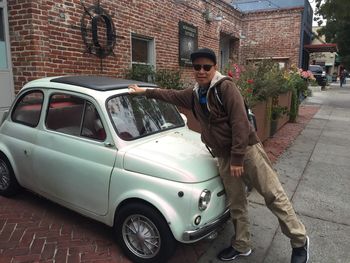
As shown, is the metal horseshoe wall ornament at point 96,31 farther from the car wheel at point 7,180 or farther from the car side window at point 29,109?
the car wheel at point 7,180

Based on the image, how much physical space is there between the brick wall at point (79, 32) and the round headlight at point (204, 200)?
4.12 metres

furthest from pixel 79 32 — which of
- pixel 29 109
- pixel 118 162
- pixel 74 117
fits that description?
pixel 118 162

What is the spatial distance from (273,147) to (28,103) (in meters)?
5.26

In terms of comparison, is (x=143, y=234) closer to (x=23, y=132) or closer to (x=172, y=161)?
(x=172, y=161)

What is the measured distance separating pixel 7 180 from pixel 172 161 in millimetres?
2535

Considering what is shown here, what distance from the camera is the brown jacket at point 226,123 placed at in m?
2.99

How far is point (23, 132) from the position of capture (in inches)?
163

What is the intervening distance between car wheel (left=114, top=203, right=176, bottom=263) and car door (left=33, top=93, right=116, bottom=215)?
269 mm

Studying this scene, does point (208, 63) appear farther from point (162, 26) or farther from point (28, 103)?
point (162, 26)

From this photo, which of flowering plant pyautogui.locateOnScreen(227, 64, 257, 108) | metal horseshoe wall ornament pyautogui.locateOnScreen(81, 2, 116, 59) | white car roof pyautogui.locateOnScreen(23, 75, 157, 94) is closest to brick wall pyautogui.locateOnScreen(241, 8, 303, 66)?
flowering plant pyautogui.locateOnScreen(227, 64, 257, 108)

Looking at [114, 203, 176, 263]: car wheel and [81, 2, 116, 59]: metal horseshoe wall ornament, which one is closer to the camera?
[114, 203, 176, 263]: car wheel

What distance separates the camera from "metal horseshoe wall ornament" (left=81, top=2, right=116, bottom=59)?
675 centimetres

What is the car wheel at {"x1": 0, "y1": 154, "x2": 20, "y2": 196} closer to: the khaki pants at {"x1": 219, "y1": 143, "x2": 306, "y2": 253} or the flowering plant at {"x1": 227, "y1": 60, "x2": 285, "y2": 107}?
the khaki pants at {"x1": 219, "y1": 143, "x2": 306, "y2": 253}

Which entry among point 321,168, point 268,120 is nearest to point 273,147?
point 268,120
